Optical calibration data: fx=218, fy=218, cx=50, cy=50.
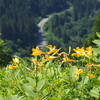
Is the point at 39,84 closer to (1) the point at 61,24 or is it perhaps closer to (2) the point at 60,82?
(2) the point at 60,82

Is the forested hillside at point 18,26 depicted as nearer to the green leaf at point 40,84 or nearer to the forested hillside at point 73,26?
the forested hillside at point 73,26

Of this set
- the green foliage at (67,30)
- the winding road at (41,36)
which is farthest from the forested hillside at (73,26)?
the winding road at (41,36)

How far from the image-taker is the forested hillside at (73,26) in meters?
91.0

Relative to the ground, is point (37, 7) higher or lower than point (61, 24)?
higher

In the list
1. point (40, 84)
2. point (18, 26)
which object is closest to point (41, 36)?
point (18, 26)

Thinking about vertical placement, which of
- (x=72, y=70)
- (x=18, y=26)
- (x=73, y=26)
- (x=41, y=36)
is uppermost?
(x=72, y=70)

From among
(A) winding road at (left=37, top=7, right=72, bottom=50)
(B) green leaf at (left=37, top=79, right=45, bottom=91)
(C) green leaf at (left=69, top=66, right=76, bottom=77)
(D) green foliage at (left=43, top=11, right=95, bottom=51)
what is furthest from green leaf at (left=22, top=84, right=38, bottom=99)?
(D) green foliage at (left=43, top=11, right=95, bottom=51)

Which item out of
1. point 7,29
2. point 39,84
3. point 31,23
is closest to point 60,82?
point 39,84

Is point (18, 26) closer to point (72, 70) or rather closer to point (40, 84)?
point (72, 70)

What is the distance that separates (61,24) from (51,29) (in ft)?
35.5

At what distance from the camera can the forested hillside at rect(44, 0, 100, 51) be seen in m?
91.0

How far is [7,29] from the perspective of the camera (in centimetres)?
8575

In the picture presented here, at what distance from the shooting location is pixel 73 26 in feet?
348

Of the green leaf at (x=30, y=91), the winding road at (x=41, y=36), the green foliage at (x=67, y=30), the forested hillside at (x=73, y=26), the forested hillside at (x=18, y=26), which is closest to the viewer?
the green leaf at (x=30, y=91)
